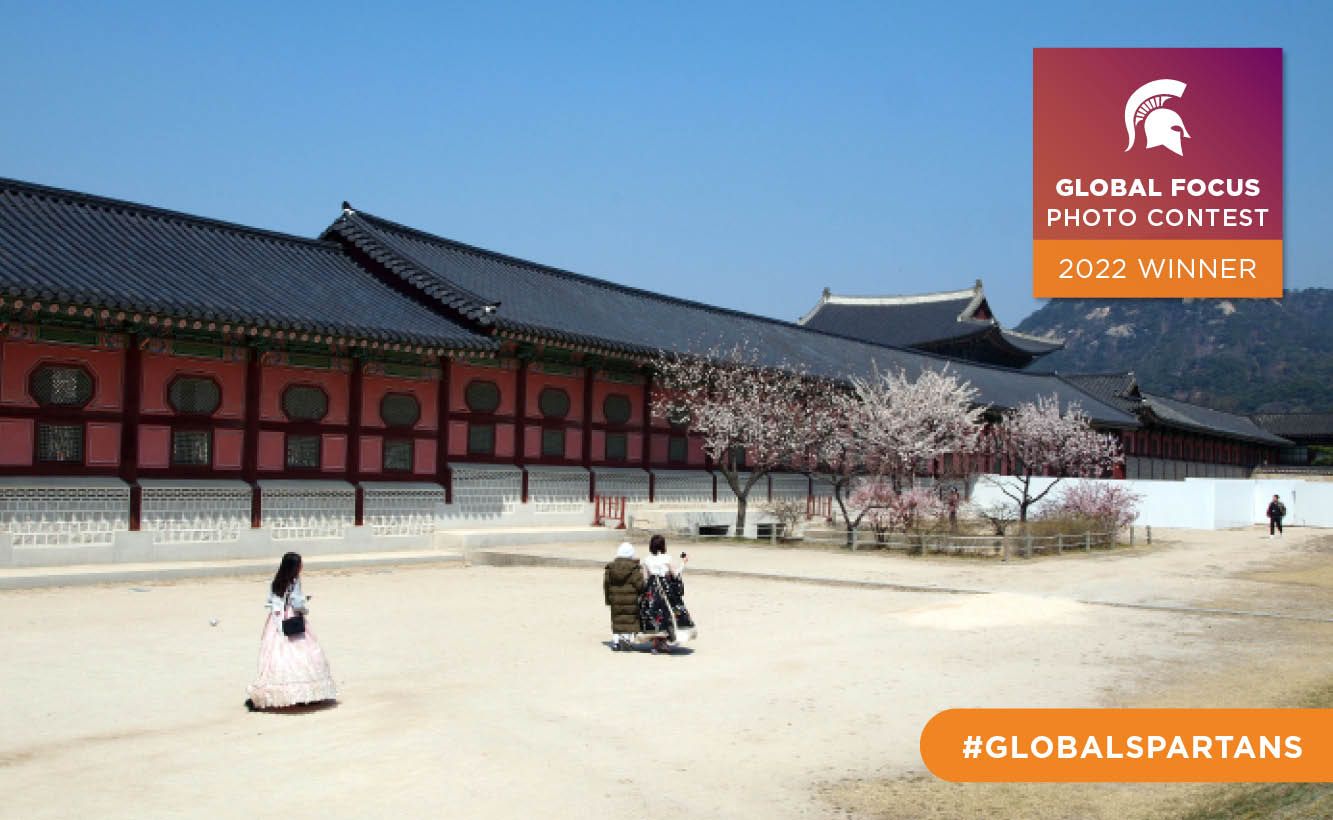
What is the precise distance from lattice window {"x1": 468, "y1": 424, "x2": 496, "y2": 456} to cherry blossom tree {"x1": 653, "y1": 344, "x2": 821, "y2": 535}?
17.1ft

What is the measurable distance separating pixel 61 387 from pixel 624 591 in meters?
12.0

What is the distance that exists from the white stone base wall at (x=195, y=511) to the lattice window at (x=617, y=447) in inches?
429


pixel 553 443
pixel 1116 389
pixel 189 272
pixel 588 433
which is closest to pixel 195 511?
pixel 189 272

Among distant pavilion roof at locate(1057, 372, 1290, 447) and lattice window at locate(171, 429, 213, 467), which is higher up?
distant pavilion roof at locate(1057, 372, 1290, 447)

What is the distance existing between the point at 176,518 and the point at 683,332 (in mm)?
18168

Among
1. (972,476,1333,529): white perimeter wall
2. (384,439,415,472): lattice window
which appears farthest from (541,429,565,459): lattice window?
(972,476,1333,529): white perimeter wall

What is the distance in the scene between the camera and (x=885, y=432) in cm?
3272

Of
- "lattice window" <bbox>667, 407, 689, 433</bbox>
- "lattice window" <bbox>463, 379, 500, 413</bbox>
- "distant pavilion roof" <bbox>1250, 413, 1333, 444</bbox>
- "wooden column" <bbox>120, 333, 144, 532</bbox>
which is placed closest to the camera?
"wooden column" <bbox>120, 333, 144, 532</bbox>

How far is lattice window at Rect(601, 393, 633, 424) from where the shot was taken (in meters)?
30.5

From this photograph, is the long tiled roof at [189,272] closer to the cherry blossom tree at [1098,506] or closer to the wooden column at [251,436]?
the wooden column at [251,436]

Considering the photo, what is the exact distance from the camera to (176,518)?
20.6m

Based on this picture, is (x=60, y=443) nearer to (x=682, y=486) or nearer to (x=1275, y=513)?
(x=682, y=486)

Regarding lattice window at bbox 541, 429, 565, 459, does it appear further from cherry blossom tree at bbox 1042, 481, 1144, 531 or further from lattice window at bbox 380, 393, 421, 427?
cherry blossom tree at bbox 1042, 481, 1144, 531

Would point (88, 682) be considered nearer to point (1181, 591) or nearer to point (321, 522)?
point (321, 522)
